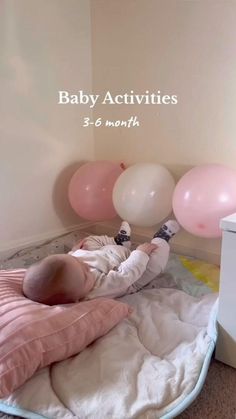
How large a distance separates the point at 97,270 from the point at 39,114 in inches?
41.2

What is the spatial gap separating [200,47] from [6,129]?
3.43ft

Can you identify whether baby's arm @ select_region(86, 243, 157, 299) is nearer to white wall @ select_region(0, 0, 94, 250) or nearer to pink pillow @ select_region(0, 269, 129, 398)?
pink pillow @ select_region(0, 269, 129, 398)

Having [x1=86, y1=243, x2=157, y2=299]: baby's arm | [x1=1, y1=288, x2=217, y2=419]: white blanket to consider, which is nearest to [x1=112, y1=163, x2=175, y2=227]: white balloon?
[x1=86, y1=243, x2=157, y2=299]: baby's arm

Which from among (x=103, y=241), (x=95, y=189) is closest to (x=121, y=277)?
(x=103, y=241)

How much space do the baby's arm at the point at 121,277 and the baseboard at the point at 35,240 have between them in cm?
78

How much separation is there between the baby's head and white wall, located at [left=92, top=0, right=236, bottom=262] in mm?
835

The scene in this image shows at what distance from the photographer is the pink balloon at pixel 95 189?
1.84m

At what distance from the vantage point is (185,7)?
1.70 m

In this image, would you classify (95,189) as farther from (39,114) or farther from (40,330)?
(40,330)

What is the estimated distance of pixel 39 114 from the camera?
1976 mm

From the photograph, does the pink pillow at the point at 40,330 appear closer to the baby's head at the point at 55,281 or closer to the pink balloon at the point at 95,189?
the baby's head at the point at 55,281

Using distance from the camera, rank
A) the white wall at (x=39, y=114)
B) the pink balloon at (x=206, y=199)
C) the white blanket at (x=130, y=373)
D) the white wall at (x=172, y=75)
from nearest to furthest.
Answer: the white blanket at (x=130, y=373) → the pink balloon at (x=206, y=199) → the white wall at (x=172, y=75) → the white wall at (x=39, y=114)

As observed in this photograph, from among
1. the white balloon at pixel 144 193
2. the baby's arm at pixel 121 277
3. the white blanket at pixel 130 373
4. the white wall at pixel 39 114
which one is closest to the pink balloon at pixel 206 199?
the white balloon at pixel 144 193

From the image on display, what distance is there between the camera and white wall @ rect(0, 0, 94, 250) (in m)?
1.83
